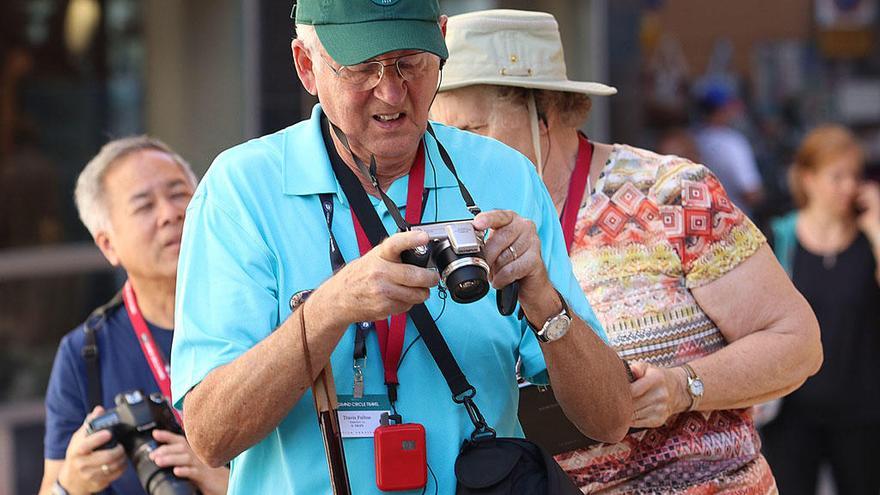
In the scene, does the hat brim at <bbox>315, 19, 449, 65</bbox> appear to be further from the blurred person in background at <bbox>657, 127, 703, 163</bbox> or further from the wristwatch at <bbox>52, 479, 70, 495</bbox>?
the blurred person in background at <bbox>657, 127, 703, 163</bbox>

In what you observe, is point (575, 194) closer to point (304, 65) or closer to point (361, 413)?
point (304, 65)

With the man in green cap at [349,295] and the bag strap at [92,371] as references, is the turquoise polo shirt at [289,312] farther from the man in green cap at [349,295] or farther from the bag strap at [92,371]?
the bag strap at [92,371]

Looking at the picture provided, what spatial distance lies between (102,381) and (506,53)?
1368 mm

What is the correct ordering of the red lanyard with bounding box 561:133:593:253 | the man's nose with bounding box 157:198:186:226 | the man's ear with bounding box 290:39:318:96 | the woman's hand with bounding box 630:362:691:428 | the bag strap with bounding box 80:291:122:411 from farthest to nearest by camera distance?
the man's nose with bounding box 157:198:186:226
the bag strap with bounding box 80:291:122:411
the red lanyard with bounding box 561:133:593:253
the woman's hand with bounding box 630:362:691:428
the man's ear with bounding box 290:39:318:96

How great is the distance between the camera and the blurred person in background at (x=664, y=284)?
9.88 ft

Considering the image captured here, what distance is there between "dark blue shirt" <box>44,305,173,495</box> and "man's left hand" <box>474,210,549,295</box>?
170cm

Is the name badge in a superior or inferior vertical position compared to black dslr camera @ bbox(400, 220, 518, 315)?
inferior

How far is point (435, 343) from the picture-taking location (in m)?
2.27

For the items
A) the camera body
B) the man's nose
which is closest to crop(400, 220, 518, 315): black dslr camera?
the camera body

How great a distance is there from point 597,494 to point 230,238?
115cm

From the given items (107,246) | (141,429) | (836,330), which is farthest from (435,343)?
(836,330)

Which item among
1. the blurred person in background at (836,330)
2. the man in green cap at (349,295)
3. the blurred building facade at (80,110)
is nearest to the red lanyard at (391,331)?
the man in green cap at (349,295)

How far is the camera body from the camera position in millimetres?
2027

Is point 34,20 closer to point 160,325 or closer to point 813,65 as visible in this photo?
point 160,325
